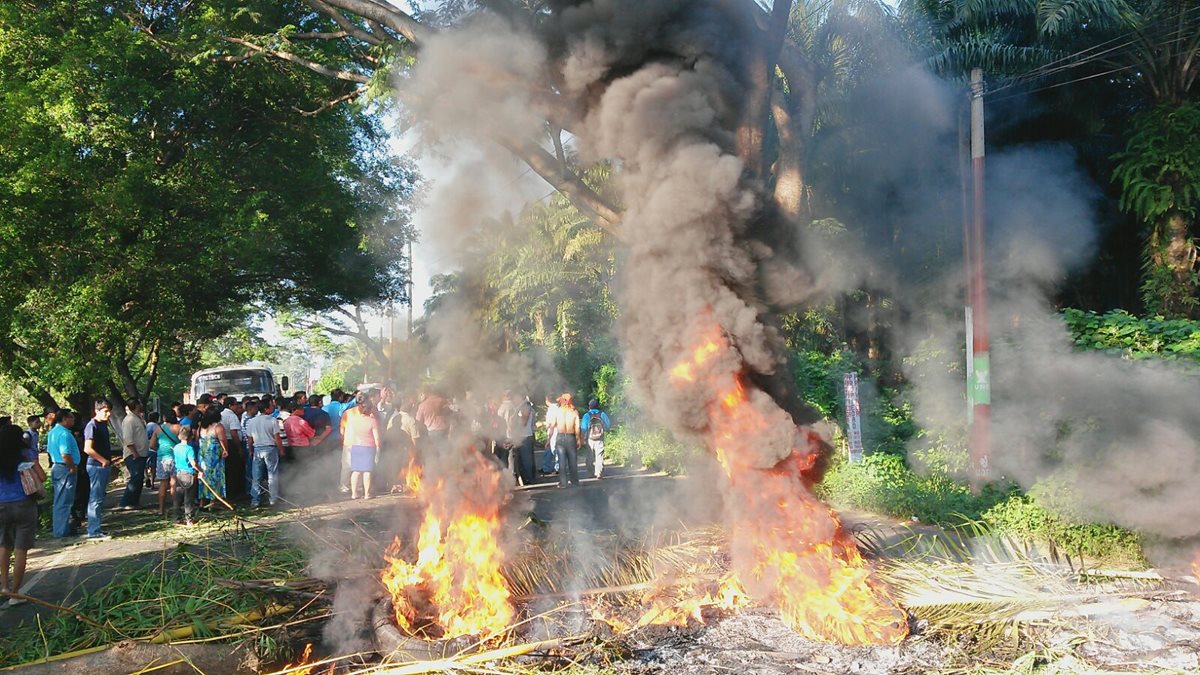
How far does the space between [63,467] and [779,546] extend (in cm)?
884

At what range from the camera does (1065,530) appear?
7707 mm

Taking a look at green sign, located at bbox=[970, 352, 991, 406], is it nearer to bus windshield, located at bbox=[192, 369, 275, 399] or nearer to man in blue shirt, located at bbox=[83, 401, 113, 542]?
man in blue shirt, located at bbox=[83, 401, 113, 542]

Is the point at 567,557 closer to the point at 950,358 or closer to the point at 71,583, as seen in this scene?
the point at 71,583

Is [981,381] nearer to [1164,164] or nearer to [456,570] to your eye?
[1164,164]

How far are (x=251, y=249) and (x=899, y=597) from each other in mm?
13358

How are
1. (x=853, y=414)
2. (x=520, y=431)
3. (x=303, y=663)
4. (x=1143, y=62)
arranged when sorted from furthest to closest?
(x=1143, y=62)
(x=520, y=431)
(x=853, y=414)
(x=303, y=663)

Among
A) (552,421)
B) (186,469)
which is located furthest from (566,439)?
(186,469)

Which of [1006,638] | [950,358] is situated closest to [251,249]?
[950,358]

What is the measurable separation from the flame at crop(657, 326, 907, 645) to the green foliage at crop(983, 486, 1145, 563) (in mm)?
2640

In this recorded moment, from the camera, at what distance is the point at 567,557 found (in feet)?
22.0

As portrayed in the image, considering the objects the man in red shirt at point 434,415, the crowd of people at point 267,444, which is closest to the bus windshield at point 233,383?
the crowd of people at point 267,444

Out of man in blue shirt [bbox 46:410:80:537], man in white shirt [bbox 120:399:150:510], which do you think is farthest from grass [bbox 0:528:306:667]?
man in white shirt [bbox 120:399:150:510]

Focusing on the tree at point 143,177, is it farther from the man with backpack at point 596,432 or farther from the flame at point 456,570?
the flame at point 456,570

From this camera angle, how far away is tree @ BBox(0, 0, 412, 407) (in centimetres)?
1365
